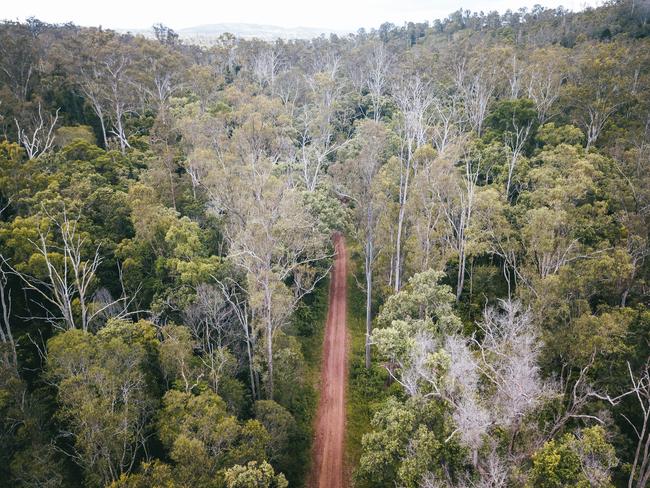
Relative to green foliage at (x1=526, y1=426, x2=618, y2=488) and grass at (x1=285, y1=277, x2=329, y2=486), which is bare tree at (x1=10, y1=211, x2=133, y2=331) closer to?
grass at (x1=285, y1=277, x2=329, y2=486)

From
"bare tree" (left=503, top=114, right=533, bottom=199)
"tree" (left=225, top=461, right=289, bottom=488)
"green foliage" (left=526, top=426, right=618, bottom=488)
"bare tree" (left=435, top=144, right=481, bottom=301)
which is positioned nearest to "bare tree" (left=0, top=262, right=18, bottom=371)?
"tree" (left=225, top=461, right=289, bottom=488)

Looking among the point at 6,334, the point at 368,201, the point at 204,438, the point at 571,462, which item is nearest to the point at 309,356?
the point at 368,201

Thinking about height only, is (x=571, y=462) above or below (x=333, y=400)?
above

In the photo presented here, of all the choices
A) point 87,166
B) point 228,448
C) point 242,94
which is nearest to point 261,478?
point 228,448

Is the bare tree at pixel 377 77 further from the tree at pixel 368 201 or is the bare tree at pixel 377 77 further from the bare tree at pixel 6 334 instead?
the bare tree at pixel 6 334

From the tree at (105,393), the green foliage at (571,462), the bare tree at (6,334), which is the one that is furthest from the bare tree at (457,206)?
the bare tree at (6,334)

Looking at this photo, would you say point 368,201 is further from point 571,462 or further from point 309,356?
point 571,462

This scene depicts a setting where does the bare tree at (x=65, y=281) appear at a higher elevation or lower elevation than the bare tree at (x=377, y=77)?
lower
